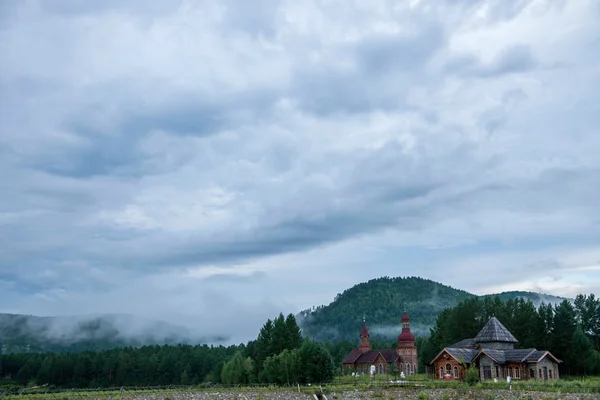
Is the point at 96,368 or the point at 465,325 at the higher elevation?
the point at 465,325

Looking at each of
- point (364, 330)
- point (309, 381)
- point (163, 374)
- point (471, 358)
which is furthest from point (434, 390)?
point (163, 374)

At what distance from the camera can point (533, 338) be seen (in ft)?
263

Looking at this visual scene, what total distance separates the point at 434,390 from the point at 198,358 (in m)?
93.4

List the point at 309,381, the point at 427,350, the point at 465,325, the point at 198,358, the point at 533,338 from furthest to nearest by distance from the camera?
the point at 198,358 → the point at 427,350 → the point at 465,325 → the point at 533,338 → the point at 309,381

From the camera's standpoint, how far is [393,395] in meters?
49.5

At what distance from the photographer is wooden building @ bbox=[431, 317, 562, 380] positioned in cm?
6625

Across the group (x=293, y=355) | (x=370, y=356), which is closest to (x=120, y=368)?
(x=370, y=356)

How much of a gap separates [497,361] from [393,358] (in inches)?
1348

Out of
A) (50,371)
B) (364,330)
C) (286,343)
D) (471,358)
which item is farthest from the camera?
(50,371)

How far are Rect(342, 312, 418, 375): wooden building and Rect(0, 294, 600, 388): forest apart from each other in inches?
112

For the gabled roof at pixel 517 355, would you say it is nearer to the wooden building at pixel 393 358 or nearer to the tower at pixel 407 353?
the wooden building at pixel 393 358

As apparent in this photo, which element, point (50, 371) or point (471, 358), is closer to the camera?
point (471, 358)

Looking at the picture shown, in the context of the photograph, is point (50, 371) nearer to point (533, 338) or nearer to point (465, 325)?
point (465, 325)

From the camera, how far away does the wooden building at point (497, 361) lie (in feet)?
217
